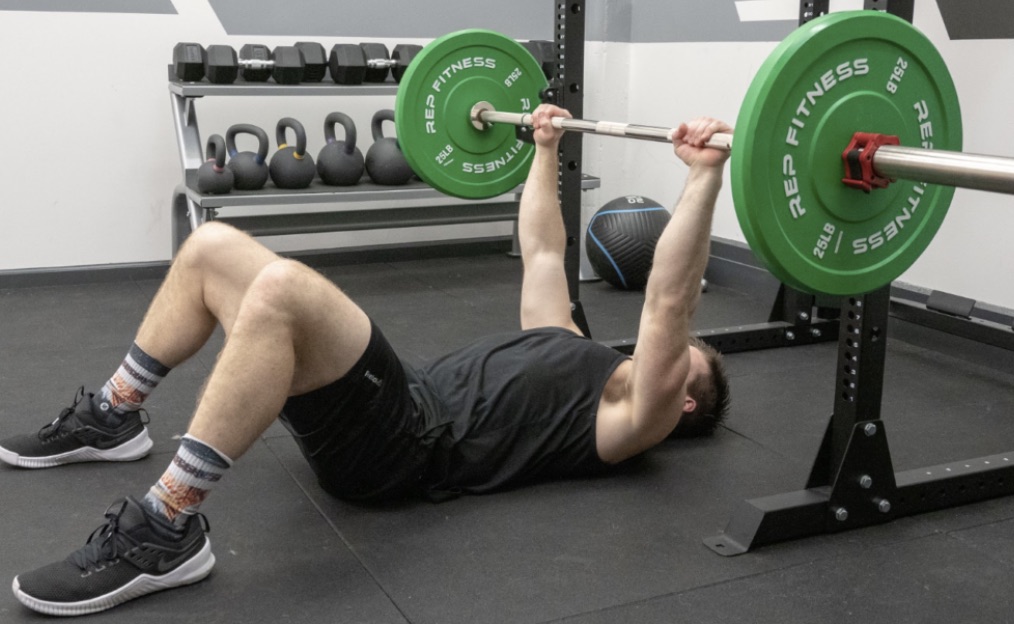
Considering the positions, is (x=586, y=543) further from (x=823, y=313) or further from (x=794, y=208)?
(x=823, y=313)

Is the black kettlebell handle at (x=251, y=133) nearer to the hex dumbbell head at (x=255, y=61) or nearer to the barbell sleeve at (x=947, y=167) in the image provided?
the hex dumbbell head at (x=255, y=61)

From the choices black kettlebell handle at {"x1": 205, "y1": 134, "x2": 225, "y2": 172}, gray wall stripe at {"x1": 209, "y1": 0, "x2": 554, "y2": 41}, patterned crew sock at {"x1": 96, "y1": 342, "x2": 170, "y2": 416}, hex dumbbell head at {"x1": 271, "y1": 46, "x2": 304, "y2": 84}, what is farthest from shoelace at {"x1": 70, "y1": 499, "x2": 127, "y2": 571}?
gray wall stripe at {"x1": 209, "y1": 0, "x2": 554, "y2": 41}

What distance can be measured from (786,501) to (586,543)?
41cm

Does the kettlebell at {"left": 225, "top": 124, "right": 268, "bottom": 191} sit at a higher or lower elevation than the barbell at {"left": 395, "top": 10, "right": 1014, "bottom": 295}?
lower

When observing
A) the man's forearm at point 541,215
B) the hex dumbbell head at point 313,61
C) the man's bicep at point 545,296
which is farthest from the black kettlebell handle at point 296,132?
the man's bicep at point 545,296

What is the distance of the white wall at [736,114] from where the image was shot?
317 cm

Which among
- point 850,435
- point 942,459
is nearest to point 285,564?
point 850,435

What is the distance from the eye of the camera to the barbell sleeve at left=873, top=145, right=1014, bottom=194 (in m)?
1.44

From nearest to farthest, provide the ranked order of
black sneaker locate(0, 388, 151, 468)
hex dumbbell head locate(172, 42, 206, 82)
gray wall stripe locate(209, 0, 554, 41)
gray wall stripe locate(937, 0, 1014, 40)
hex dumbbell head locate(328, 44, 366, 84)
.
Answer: black sneaker locate(0, 388, 151, 468)
gray wall stripe locate(937, 0, 1014, 40)
hex dumbbell head locate(172, 42, 206, 82)
hex dumbbell head locate(328, 44, 366, 84)
gray wall stripe locate(209, 0, 554, 41)

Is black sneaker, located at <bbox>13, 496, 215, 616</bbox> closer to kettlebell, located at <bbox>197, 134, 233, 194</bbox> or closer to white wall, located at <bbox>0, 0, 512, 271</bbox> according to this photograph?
kettlebell, located at <bbox>197, 134, 233, 194</bbox>

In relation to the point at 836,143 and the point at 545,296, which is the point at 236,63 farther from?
the point at 836,143

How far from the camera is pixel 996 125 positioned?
10.4ft

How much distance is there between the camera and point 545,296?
7.91ft

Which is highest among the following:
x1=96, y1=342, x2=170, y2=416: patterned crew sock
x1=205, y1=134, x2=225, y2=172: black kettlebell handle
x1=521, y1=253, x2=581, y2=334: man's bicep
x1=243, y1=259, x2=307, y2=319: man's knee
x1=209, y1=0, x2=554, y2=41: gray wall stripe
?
x1=209, y1=0, x2=554, y2=41: gray wall stripe
